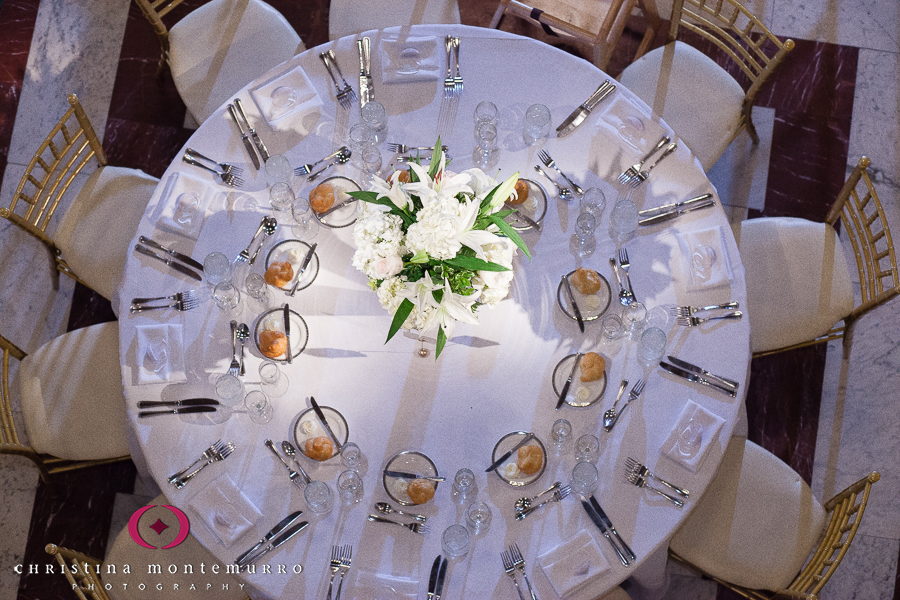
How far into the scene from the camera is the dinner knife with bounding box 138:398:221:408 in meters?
2.57

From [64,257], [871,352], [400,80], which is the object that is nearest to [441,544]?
[400,80]

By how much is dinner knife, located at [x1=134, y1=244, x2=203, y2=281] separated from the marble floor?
127cm

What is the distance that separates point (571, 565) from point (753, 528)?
2.98ft

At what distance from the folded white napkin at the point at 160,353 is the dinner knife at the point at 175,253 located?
23 cm

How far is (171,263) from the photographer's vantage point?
8.82 feet

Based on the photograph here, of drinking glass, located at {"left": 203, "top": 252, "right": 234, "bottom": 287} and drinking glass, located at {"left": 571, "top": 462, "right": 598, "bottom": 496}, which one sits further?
drinking glass, located at {"left": 203, "top": 252, "right": 234, "bottom": 287}

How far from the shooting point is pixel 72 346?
3025 mm

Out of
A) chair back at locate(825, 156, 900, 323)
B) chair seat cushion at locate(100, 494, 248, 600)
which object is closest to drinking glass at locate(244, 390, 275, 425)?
chair seat cushion at locate(100, 494, 248, 600)

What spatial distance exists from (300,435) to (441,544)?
24.4 inches

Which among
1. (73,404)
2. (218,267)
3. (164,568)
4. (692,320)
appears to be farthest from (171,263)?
(692,320)

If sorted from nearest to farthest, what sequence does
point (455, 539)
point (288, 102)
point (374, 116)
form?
point (455, 539) → point (374, 116) → point (288, 102)

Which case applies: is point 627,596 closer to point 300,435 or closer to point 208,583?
point 300,435

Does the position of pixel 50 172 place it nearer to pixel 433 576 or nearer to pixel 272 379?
pixel 272 379

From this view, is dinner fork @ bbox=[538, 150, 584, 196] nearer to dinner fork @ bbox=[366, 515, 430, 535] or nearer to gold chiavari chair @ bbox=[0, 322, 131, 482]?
dinner fork @ bbox=[366, 515, 430, 535]
